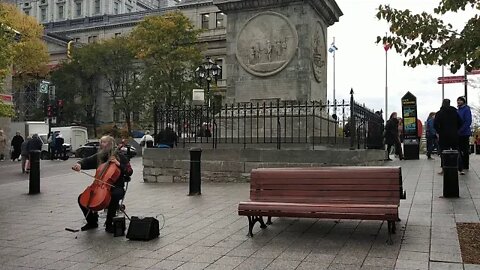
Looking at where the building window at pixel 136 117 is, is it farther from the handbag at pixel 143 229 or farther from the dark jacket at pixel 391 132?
the handbag at pixel 143 229

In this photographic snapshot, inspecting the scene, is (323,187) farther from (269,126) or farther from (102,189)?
(269,126)

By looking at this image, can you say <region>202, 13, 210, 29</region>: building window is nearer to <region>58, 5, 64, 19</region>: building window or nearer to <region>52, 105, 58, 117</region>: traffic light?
<region>52, 105, 58, 117</region>: traffic light

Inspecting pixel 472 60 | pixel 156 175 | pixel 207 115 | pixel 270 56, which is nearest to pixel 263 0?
pixel 270 56

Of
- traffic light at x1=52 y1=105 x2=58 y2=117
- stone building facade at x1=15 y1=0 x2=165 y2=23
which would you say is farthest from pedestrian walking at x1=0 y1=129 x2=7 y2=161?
stone building facade at x1=15 y1=0 x2=165 y2=23

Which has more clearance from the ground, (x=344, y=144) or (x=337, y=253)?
(x=344, y=144)

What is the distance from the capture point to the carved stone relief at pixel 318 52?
51.3ft

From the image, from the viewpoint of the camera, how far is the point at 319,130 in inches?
597

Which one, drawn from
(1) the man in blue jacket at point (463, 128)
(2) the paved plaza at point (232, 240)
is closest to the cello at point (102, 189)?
(2) the paved plaza at point (232, 240)

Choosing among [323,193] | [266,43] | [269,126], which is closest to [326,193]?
[323,193]

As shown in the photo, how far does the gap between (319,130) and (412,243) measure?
9.21m

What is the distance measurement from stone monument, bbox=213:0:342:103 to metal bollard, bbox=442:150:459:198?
6318 mm

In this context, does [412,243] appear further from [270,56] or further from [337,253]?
[270,56]

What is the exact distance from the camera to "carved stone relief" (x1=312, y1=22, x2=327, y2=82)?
15633mm

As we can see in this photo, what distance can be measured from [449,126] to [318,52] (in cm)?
540
